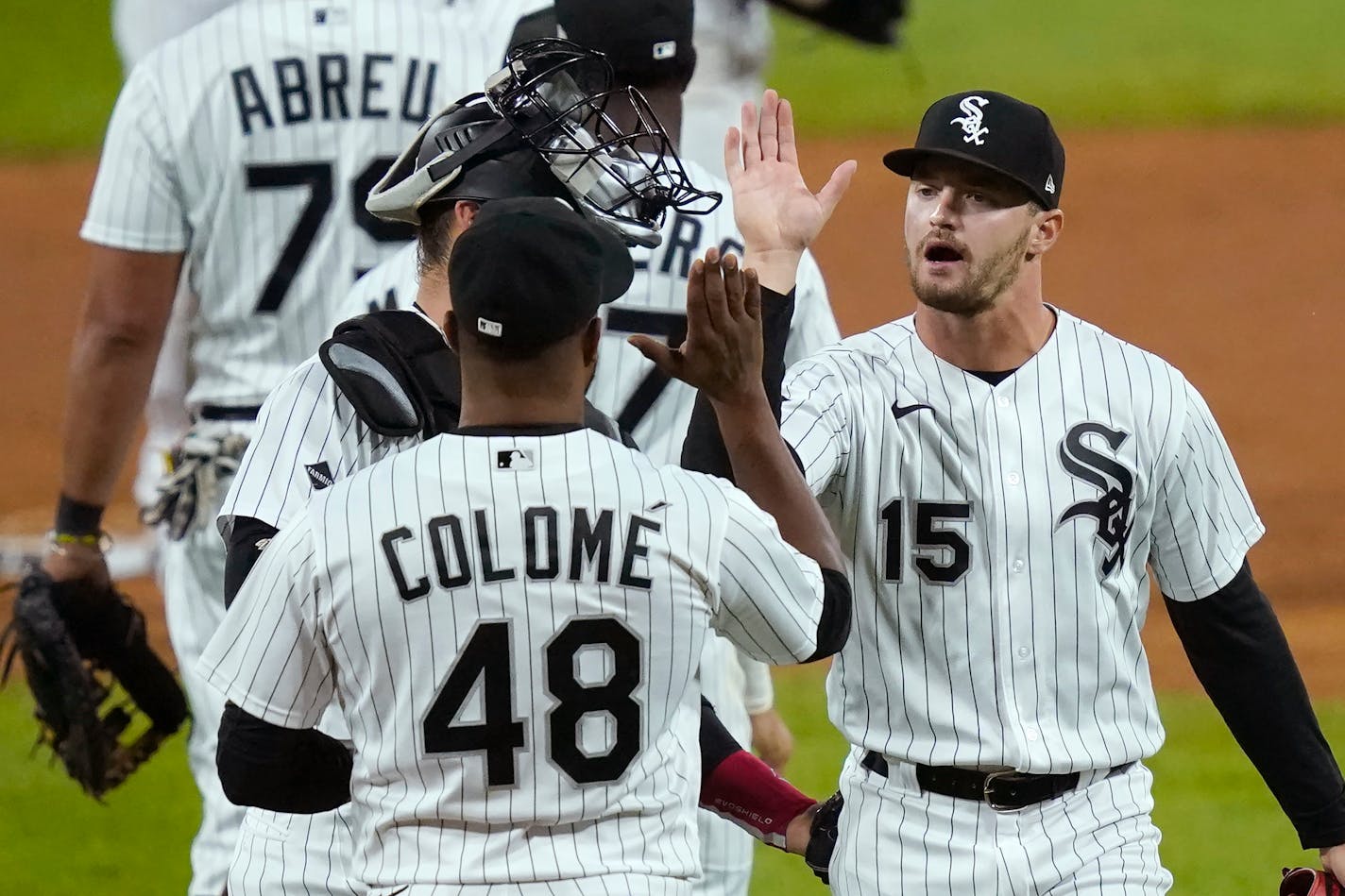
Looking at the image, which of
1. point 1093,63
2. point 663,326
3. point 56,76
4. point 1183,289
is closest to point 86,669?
point 663,326

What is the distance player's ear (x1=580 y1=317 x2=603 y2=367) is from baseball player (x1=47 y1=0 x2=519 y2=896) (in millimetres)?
1838

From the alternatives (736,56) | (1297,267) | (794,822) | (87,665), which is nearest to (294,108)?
(87,665)

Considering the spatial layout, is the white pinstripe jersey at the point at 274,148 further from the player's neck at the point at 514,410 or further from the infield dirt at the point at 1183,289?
the infield dirt at the point at 1183,289

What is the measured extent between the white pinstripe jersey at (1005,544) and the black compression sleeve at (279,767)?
920 mm

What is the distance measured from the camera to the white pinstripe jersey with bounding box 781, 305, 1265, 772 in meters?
2.95

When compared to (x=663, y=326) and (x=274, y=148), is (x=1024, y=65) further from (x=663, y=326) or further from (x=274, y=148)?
(x=663, y=326)

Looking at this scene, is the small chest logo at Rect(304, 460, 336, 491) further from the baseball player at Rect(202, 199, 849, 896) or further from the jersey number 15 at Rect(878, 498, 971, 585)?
the jersey number 15 at Rect(878, 498, 971, 585)

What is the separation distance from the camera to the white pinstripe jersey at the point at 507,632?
209 cm

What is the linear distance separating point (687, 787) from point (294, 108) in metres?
2.12

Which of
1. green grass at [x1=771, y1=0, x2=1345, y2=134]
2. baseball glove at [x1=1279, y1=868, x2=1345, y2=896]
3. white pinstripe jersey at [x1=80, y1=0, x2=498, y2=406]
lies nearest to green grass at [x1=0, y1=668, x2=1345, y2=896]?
white pinstripe jersey at [x1=80, y1=0, x2=498, y2=406]

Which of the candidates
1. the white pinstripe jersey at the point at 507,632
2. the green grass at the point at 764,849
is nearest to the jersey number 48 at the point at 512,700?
the white pinstripe jersey at the point at 507,632

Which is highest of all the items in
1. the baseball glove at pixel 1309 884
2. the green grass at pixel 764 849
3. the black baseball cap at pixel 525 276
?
the black baseball cap at pixel 525 276

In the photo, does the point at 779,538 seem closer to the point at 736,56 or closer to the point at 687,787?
the point at 687,787

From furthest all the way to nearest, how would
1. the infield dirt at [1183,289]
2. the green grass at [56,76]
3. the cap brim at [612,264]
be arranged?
the green grass at [56,76]
the infield dirt at [1183,289]
the cap brim at [612,264]
